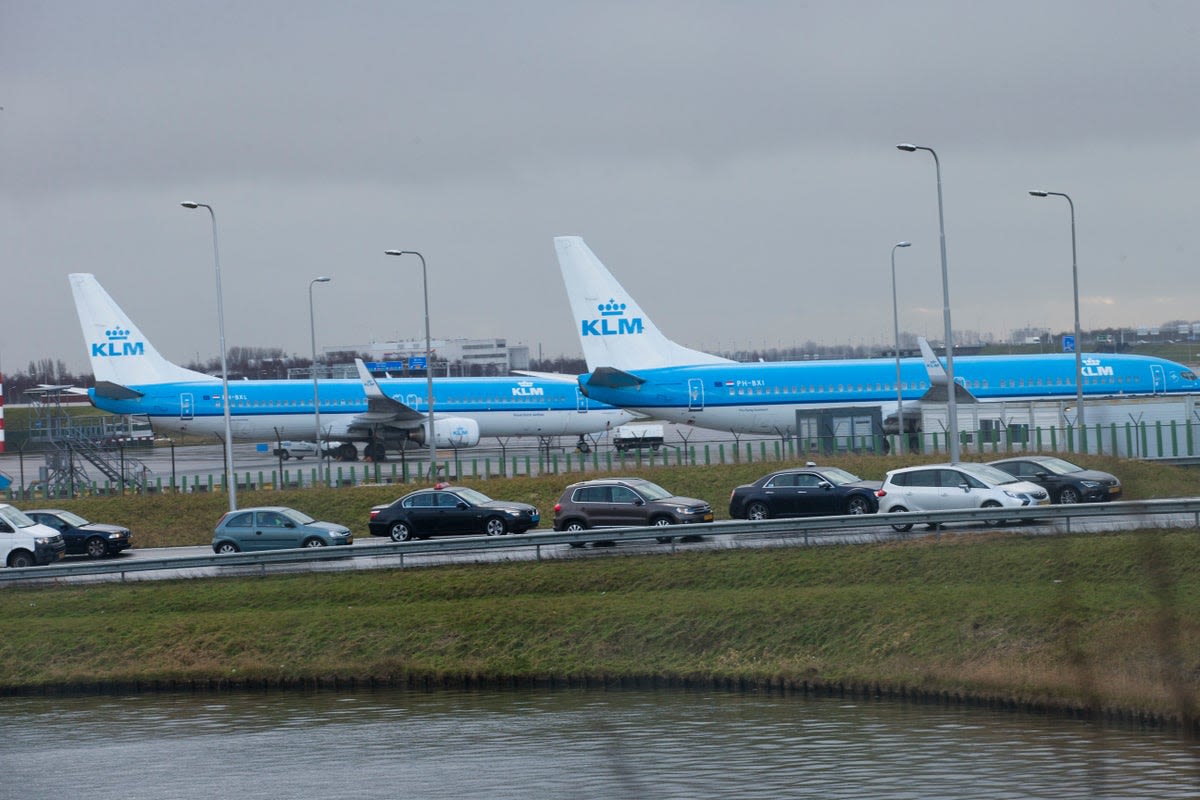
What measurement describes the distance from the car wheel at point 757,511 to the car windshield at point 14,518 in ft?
68.7

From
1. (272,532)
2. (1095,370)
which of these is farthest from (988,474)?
(1095,370)

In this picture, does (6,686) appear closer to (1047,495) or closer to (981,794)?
(981,794)

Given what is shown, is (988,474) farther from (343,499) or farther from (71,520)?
(71,520)

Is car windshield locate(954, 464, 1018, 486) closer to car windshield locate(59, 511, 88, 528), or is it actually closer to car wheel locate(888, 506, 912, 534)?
car wheel locate(888, 506, 912, 534)

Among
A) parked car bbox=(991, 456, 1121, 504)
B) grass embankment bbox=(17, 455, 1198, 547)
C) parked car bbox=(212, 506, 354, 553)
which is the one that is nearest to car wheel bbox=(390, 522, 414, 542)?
parked car bbox=(212, 506, 354, 553)

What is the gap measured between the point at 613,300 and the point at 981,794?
46.2m

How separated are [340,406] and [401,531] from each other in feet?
118

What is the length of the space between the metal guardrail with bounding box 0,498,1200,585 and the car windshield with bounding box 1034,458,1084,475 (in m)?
4.10

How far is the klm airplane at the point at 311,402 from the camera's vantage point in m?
69.7

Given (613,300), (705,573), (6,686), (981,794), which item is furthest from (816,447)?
(981,794)

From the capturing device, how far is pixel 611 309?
60688mm

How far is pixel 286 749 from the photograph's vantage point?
20984 millimetres

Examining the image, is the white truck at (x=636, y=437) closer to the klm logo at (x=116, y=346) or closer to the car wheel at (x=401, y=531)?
the klm logo at (x=116, y=346)

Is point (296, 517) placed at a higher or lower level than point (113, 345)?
lower
